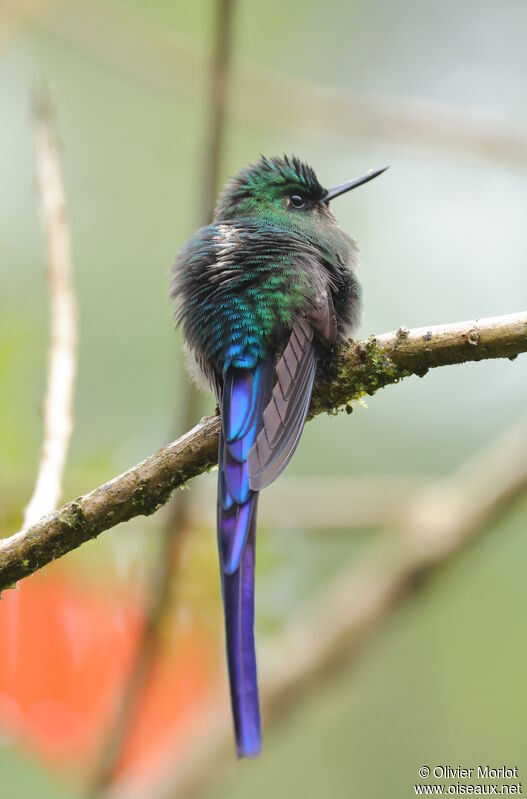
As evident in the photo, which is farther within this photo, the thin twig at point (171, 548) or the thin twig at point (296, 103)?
the thin twig at point (296, 103)

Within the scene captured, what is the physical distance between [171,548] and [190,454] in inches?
59.4

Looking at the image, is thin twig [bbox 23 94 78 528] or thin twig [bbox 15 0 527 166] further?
thin twig [bbox 15 0 527 166]

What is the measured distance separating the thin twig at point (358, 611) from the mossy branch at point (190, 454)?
2.27 metres

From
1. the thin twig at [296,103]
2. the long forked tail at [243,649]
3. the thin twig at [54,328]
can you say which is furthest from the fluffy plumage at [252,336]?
the thin twig at [296,103]

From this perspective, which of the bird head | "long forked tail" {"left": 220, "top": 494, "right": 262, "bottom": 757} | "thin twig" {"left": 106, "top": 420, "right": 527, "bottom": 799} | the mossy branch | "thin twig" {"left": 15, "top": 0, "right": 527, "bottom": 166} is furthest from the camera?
"thin twig" {"left": 15, "top": 0, "right": 527, "bottom": 166}

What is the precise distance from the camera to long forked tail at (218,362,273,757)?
235 centimetres

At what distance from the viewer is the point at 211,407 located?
15.1 feet

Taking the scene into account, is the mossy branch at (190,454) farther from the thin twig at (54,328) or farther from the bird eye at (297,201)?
the bird eye at (297,201)

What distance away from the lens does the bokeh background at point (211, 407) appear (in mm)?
4641

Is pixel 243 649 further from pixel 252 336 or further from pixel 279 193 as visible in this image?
pixel 279 193

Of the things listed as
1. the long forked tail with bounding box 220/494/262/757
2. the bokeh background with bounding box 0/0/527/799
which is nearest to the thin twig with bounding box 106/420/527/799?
the bokeh background with bounding box 0/0/527/799

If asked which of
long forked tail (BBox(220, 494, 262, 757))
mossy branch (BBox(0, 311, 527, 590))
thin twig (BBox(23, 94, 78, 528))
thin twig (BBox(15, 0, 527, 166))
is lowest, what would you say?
long forked tail (BBox(220, 494, 262, 757))

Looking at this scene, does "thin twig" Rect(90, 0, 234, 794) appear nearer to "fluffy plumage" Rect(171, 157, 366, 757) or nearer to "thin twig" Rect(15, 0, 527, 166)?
"fluffy plumage" Rect(171, 157, 366, 757)

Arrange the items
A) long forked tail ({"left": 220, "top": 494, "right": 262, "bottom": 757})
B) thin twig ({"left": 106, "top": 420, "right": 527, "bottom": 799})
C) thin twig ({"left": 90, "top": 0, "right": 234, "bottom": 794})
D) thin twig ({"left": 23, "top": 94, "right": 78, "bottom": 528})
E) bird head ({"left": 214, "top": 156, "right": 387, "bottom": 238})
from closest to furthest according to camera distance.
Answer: long forked tail ({"left": 220, "top": 494, "right": 262, "bottom": 757})
thin twig ({"left": 23, "top": 94, "right": 78, "bottom": 528})
thin twig ({"left": 90, "top": 0, "right": 234, "bottom": 794})
bird head ({"left": 214, "top": 156, "right": 387, "bottom": 238})
thin twig ({"left": 106, "top": 420, "right": 527, "bottom": 799})
